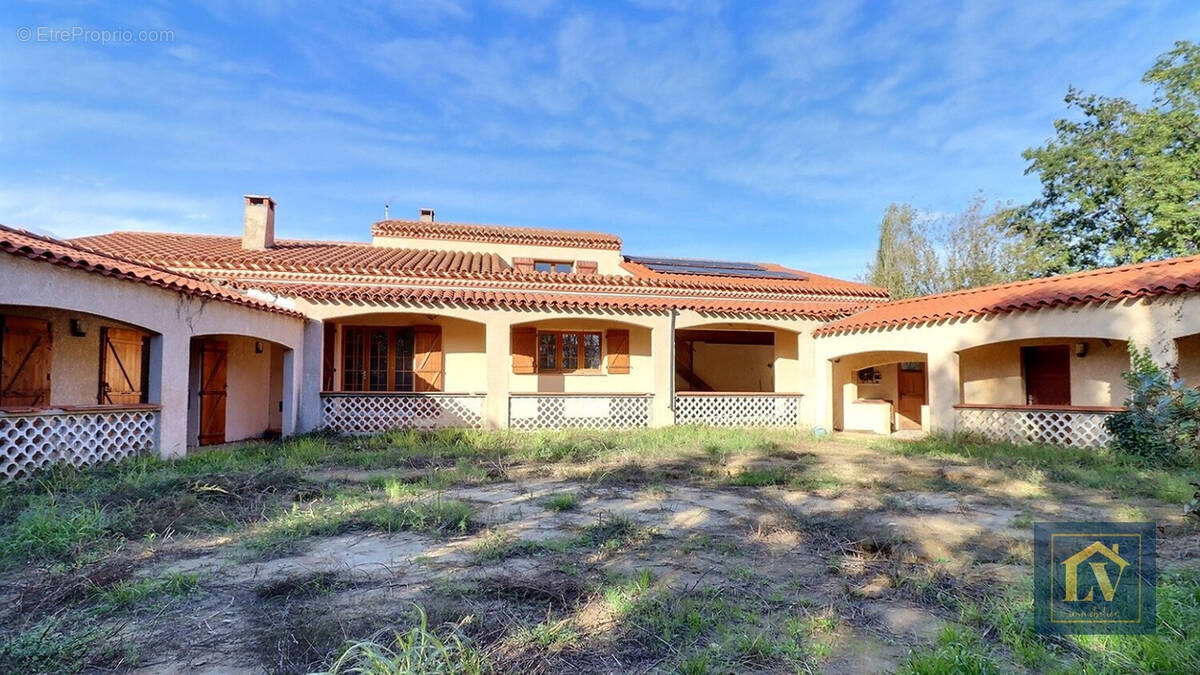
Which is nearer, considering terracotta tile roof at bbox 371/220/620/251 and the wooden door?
the wooden door

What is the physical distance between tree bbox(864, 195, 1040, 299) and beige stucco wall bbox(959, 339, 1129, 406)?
11.4 meters

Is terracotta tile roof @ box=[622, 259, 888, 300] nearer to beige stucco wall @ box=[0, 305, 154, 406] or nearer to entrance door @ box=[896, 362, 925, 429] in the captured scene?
entrance door @ box=[896, 362, 925, 429]

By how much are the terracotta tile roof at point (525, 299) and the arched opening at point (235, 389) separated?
56.8 inches

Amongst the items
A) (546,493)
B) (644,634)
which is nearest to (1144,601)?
(644,634)

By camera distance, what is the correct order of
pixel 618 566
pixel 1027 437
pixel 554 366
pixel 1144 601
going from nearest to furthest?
pixel 1144 601, pixel 618 566, pixel 1027 437, pixel 554 366

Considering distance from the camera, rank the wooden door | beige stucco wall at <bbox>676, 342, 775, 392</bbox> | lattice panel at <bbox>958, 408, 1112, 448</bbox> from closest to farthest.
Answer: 1. lattice panel at <bbox>958, 408, 1112, 448</bbox>
2. the wooden door
3. beige stucco wall at <bbox>676, 342, 775, 392</bbox>

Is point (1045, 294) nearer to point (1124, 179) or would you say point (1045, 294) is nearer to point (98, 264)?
point (1124, 179)

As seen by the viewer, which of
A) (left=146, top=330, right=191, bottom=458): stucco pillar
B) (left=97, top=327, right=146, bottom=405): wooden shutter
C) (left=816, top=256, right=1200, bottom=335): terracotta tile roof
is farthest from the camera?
(left=97, top=327, right=146, bottom=405): wooden shutter

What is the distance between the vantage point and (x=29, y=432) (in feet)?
21.5

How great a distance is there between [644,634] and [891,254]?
89.7 feet

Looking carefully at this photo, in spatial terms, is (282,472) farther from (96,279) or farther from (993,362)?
(993,362)

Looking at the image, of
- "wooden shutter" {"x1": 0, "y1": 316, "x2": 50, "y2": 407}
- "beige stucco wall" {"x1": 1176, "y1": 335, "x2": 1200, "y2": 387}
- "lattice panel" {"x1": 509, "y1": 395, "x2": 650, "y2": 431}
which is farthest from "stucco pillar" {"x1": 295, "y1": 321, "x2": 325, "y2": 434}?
"beige stucco wall" {"x1": 1176, "y1": 335, "x2": 1200, "y2": 387}

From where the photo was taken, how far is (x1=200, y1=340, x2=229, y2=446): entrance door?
10023mm

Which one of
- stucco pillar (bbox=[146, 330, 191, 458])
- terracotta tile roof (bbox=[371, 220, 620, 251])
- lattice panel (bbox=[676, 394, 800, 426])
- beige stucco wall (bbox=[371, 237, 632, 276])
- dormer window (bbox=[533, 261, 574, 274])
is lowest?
lattice panel (bbox=[676, 394, 800, 426])
